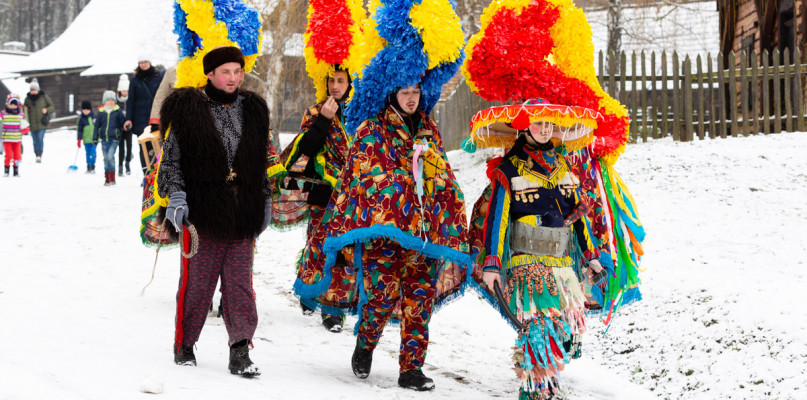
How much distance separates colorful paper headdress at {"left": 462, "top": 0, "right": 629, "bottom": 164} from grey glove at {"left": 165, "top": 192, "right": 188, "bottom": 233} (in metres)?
1.68

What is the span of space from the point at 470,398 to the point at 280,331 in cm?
186

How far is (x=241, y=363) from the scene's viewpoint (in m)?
4.35

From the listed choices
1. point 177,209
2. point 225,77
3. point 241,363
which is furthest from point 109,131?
point 241,363

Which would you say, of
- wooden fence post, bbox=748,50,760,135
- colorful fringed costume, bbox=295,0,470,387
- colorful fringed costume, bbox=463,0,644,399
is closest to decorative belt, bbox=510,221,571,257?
colorful fringed costume, bbox=463,0,644,399

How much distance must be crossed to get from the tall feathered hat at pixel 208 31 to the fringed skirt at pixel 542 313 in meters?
2.11

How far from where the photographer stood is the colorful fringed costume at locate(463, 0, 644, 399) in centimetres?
447

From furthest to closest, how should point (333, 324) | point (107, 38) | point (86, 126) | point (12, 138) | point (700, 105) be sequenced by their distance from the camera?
point (107, 38) → point (86, 126) → point (12, 138) → point (700, 105) → point (333, 324)

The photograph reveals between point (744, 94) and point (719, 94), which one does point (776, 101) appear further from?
point (719, 94)

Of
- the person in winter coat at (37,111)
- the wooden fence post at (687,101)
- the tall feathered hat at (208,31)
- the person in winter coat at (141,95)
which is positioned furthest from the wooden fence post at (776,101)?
the person in winter coat at (37,111)

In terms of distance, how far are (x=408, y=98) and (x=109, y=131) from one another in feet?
38.0

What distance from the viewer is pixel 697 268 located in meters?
6.69

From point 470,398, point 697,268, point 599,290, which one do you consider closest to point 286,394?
point 470,398

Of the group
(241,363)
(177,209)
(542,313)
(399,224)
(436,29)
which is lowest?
(241,363)

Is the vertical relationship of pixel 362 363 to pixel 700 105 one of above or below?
below
